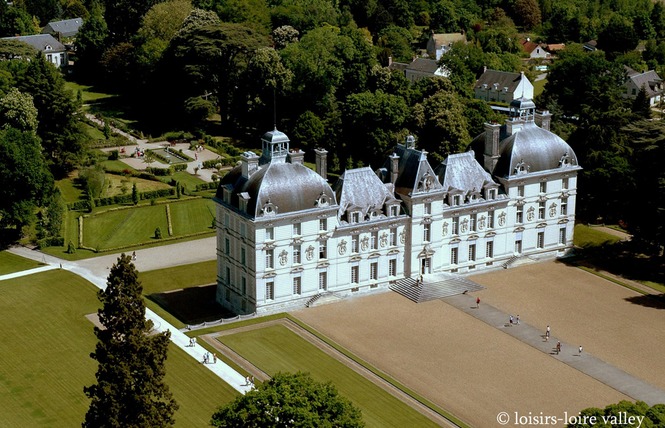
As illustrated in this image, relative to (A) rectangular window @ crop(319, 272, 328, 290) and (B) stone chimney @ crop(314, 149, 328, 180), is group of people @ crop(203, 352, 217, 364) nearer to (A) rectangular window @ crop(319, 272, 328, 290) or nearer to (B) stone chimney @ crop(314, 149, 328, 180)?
(A) rectangular window @ crop(319, 272, 328, 290)

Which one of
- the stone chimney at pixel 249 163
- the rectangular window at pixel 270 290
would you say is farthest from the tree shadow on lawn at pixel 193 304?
the stone chimney at pixel 249 163

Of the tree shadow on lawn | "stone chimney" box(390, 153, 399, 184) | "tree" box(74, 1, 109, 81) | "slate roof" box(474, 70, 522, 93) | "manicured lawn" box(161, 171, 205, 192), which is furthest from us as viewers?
"tree" box(74, 1, 109, 81)

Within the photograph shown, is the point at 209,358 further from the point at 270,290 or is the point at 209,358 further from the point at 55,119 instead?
the point at 55,119

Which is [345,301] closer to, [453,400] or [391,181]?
[391,181]

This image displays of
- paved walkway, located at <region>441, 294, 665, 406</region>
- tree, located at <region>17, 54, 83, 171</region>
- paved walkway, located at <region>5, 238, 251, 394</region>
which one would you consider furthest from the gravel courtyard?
tree, located at <region>17, 54, 83, 171</region>

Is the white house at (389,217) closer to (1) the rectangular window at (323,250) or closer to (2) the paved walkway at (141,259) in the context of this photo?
(1) the rectangular window at (323,250)

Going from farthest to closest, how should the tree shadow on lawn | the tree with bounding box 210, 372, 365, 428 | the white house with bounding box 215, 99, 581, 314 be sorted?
the tree shadow on lawn → the white house with bounding box 215, 99, 581, 314 → the tree with bounding box 210, 372, 365, 428
